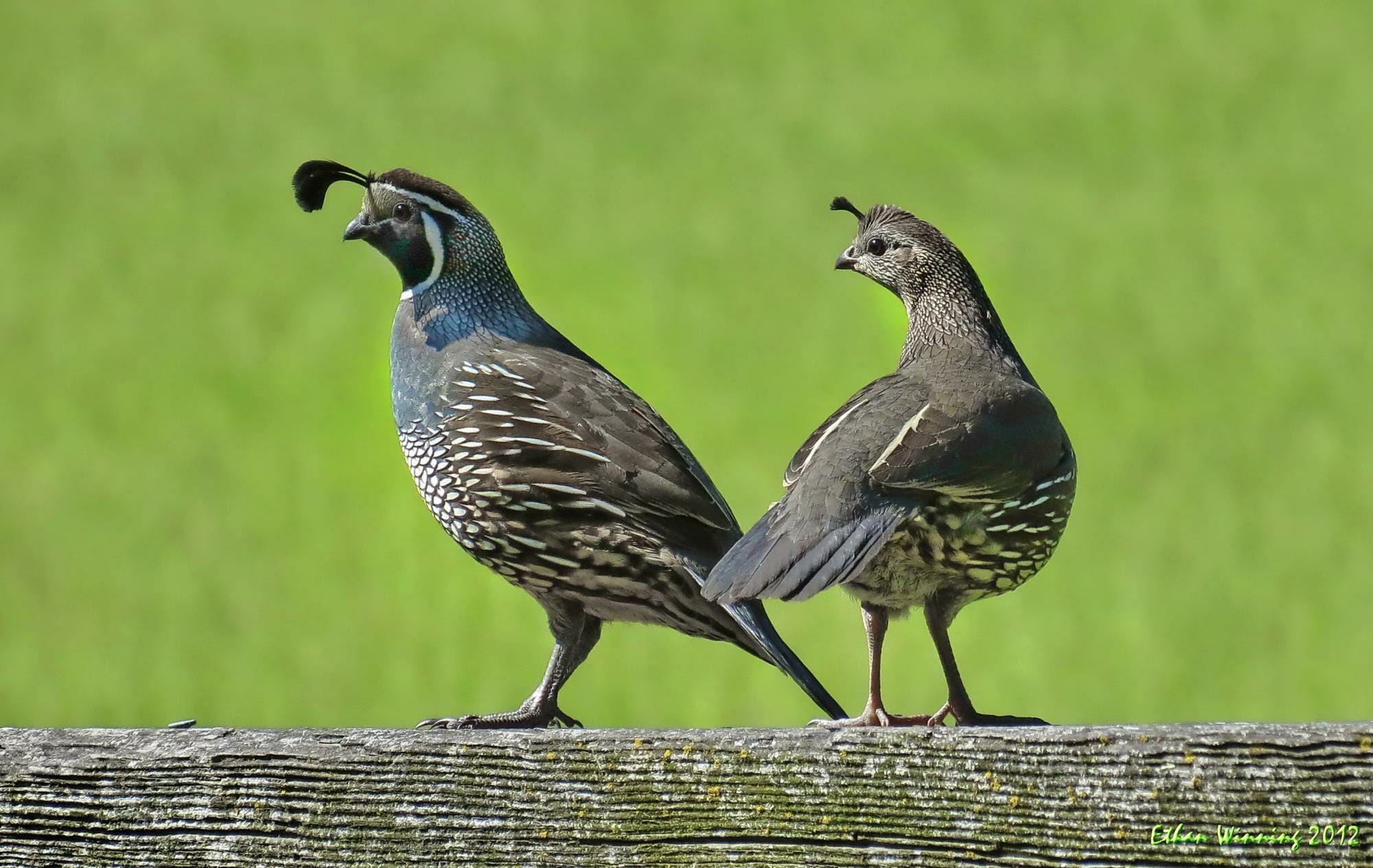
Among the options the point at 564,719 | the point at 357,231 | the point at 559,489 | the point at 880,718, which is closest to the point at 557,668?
the point at 564,719

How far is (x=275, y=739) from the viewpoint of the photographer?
162 centimetres

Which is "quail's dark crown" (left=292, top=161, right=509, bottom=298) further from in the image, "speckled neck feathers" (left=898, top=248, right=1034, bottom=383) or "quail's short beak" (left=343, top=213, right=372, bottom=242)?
"speckled neck feathers" (left=898, top=248, right=1034, bottom=383)

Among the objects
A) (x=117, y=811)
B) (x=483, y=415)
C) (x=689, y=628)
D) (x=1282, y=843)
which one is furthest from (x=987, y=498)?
(x=117, y=811)

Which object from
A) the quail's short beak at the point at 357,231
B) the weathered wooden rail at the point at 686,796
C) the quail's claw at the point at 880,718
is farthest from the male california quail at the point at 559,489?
the weathered wooden rail at the point at 686,796

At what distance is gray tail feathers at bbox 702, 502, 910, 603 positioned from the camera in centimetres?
239

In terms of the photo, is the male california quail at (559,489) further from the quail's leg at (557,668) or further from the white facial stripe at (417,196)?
the white facial stripe at (417,196)

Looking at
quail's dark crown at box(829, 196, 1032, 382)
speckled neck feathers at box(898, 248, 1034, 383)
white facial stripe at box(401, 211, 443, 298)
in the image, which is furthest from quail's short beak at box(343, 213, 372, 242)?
speckled neck feathers at box(898, 248, 1034, 383)

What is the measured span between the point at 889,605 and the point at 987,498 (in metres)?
0.29

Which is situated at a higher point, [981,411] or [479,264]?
[479,264]

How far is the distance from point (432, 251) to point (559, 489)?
31.3 inches

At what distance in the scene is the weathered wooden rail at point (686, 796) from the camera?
139 centimetres

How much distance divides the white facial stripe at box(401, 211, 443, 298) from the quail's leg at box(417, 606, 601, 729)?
2.84 ft

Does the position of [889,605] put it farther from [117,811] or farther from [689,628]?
[117,811]

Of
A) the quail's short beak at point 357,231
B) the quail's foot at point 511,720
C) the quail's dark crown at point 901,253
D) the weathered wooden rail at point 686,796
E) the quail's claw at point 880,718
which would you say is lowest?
the weathered wooden rail at point 686,796
